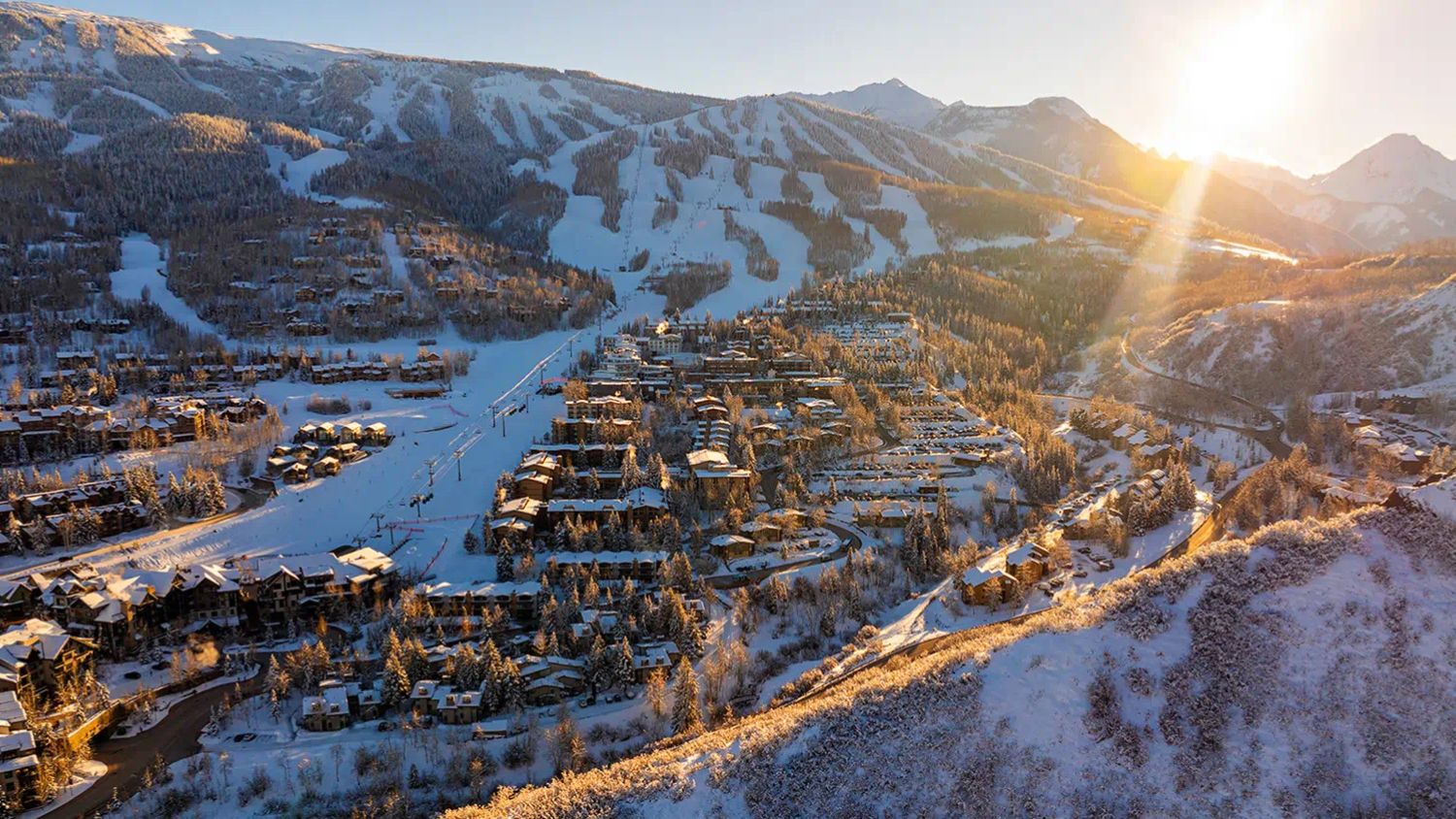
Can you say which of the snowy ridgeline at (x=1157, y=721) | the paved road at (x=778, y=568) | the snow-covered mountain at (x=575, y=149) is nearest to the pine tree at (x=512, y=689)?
the snowy ridgeline at (x=1157, y=721)

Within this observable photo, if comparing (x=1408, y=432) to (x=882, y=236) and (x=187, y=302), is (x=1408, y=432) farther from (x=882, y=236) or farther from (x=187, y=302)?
(x=187, y=302)

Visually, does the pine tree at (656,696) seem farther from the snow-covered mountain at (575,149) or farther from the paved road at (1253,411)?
the snow-covered mountain at (575,149)

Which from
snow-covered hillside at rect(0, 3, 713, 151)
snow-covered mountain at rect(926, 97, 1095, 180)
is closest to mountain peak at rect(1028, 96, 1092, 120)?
snow-covered mountain at rect(926, 97, 1095, 180)

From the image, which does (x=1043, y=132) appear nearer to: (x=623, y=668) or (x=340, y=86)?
(x=340, y=86)

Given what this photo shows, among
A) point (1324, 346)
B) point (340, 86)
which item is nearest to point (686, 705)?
point (1324, 346)

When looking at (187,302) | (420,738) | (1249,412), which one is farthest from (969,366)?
(187,302)
